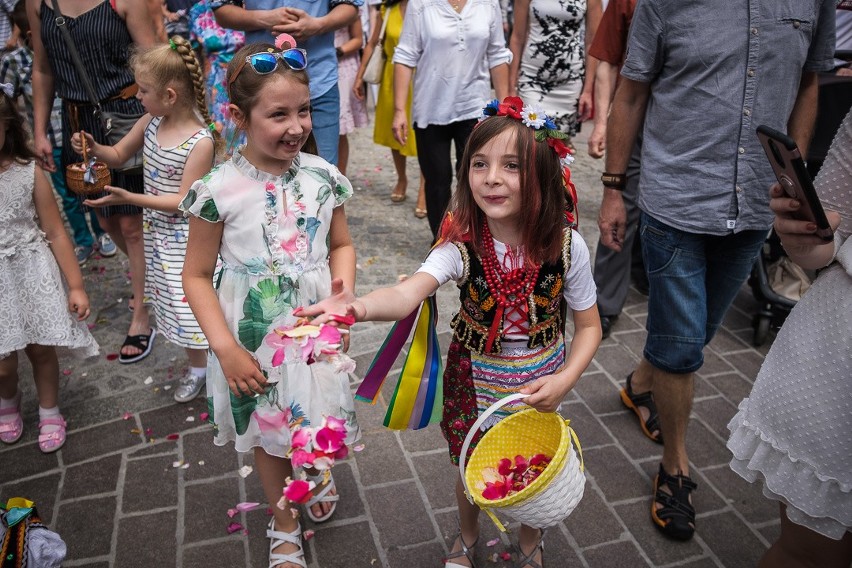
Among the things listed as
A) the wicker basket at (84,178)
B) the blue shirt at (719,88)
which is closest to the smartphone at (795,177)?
the blue shirt at (719,88)

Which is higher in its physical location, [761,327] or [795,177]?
[795,177]

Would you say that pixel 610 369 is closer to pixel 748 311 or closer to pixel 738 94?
pixel 748 311

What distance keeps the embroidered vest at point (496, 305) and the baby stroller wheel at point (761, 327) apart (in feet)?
7.91

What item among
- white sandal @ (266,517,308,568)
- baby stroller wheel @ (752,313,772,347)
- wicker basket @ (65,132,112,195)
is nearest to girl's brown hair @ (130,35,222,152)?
wicker basket @ (65,132,112,195)

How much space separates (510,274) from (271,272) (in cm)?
78

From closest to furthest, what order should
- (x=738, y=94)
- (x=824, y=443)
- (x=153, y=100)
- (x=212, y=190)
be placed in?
(x=824, y=443), (x=212, y=190), (x=738, y=94), (x=153, y=100)

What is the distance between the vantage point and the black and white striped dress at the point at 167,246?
3131 millimetres

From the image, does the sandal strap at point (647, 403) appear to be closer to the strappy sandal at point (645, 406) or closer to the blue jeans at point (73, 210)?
the strappy sandal at point (645, 406)

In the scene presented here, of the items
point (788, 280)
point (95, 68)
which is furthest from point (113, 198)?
point (788, 280)

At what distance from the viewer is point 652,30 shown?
2.48m

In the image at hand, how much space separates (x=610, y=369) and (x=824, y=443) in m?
1.96

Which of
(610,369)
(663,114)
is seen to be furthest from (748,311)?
(663,114)

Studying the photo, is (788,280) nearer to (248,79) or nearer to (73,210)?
(248,79)

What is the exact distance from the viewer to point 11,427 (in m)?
3.18
